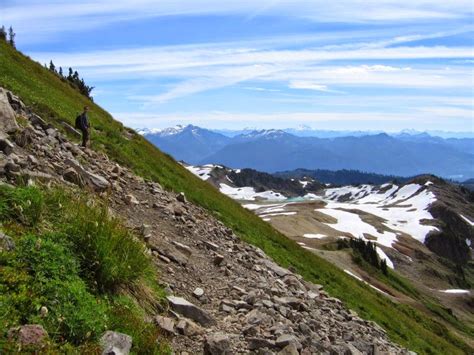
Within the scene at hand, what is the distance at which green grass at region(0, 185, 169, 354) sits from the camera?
7.39m

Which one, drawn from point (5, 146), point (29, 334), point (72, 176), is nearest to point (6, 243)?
point (29, 334)

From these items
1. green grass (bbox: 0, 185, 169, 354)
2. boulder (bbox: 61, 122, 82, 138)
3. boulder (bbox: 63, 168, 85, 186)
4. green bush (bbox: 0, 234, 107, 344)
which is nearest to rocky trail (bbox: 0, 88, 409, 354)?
boulder (bbox: 63, 168, 85, 186)

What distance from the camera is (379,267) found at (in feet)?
285

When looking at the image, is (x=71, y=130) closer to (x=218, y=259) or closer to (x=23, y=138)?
(x=23, y=138)

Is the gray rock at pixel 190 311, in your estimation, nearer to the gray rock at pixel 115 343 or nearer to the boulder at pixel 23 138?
the gray rock at pixel 115 343

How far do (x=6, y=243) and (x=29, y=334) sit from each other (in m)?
2.19

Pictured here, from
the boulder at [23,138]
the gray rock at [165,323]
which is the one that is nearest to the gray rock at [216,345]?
the gray rock at [165,323]

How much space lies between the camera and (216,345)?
394 inches

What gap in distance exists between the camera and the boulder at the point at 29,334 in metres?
6.66

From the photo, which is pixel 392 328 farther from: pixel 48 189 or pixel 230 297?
pixel 48 189

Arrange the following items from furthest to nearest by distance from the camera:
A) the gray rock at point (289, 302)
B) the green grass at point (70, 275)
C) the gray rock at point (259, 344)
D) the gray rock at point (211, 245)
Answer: the gray rock at point (211, 245) < the gray rock at point (289, 302) < the gray rock at point (259, 344) < the green grass at point (70, 275)

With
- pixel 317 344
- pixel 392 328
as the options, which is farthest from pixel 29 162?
pixel 392 328

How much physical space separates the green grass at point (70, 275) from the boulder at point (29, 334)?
0.13m

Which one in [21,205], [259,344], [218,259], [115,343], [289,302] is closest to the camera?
[115,343]
